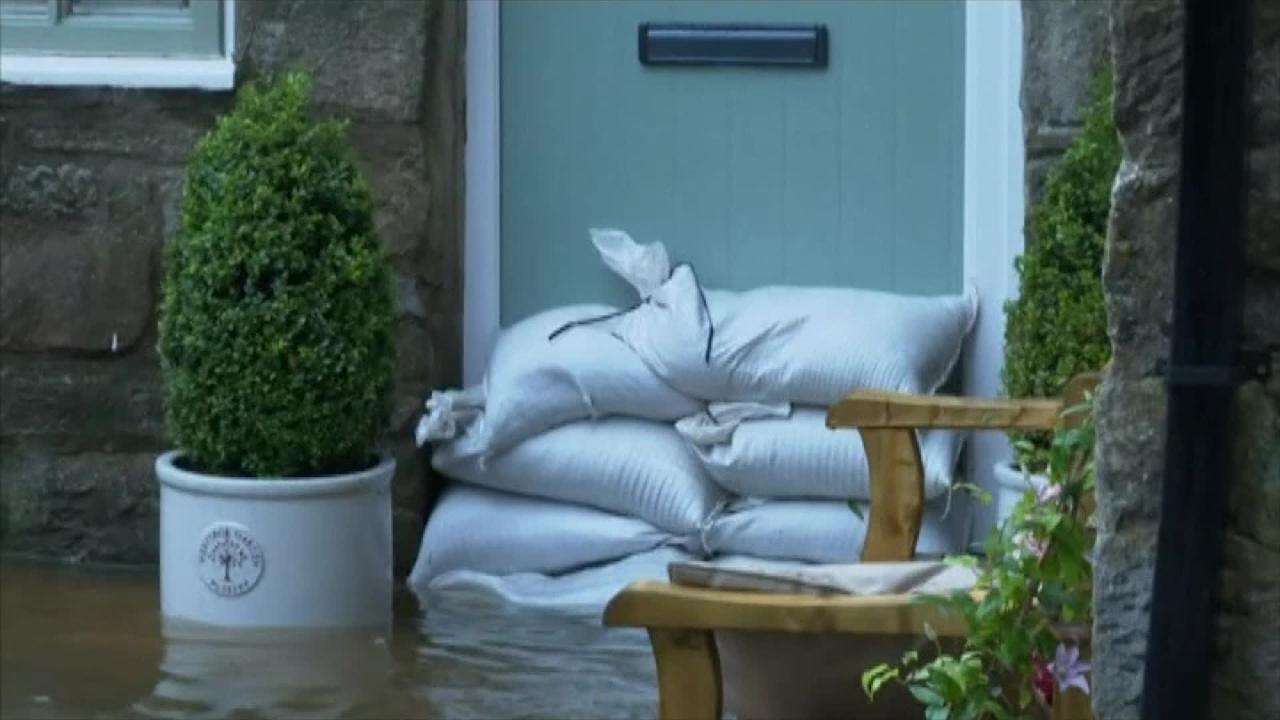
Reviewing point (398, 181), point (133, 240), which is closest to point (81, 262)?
point (133, 240)

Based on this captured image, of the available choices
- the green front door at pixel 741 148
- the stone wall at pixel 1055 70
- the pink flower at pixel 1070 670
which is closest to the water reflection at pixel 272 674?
the green front door at pixel 741 148

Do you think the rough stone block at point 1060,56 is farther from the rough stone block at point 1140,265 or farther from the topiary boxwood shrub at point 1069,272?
the rough stone block at point 1140,265

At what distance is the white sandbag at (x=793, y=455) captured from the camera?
6184mm

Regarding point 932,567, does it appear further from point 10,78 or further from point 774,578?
point 10,78

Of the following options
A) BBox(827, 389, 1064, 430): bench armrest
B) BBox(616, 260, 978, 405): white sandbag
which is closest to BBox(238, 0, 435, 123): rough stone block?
BBox(616, 260, 978, 405): white sandbag

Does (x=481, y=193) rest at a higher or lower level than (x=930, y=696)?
higher

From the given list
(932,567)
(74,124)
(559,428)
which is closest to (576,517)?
(559,428)

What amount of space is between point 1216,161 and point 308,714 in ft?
10.3

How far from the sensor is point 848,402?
14.7 feet

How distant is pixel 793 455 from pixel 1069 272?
813 millimetres

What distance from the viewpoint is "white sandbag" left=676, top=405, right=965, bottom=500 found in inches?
243

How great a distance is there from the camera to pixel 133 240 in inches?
258

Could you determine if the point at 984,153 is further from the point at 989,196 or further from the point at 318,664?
the point at 318,664

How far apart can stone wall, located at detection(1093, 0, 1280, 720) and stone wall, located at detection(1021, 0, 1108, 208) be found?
3.45m
